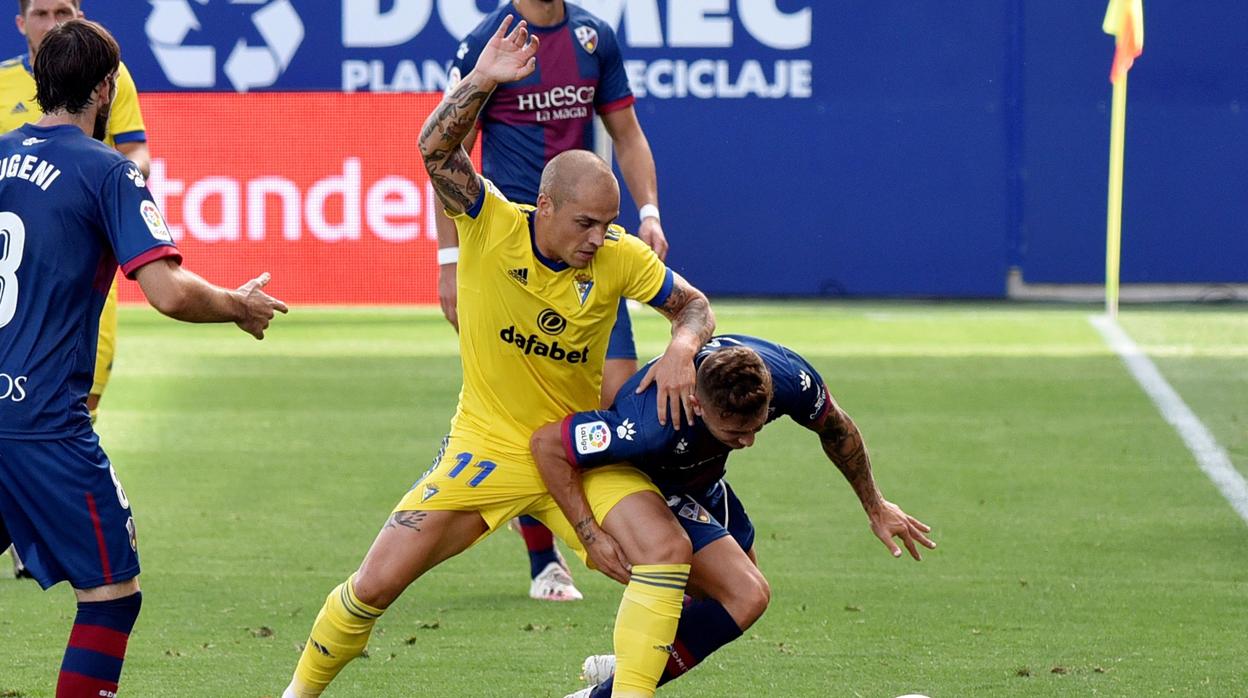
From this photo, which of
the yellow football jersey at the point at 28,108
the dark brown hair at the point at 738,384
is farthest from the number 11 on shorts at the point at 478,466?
the yellow football jersey at the point at 28,108

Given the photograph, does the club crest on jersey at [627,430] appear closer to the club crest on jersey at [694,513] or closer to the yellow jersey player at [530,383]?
the yellow jersey player at [530,383]

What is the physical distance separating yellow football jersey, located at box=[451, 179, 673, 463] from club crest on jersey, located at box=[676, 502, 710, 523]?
0.47 m

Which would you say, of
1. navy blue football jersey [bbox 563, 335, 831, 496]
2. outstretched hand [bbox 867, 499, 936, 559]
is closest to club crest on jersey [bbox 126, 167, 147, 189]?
navy blue football jersey [bbox 563, 335, 831, 496]

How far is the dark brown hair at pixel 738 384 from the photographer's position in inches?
196

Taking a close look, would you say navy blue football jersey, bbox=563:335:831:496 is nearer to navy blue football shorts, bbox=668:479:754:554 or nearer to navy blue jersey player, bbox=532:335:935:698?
→ navy blue jersey player, bbox=532:335:935:698

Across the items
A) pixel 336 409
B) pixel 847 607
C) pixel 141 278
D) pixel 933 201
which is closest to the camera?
pixel 141 278

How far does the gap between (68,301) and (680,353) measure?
167cm

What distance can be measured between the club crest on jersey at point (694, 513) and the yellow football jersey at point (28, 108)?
2.96 meters

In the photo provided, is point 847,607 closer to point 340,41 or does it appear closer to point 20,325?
point 20,325

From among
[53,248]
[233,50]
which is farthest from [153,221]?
[233,50]

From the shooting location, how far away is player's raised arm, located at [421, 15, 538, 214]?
5273mm

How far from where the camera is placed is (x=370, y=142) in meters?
18.3

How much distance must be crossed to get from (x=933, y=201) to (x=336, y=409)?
9807mm

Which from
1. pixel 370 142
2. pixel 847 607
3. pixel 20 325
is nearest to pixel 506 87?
pixel 847 607
